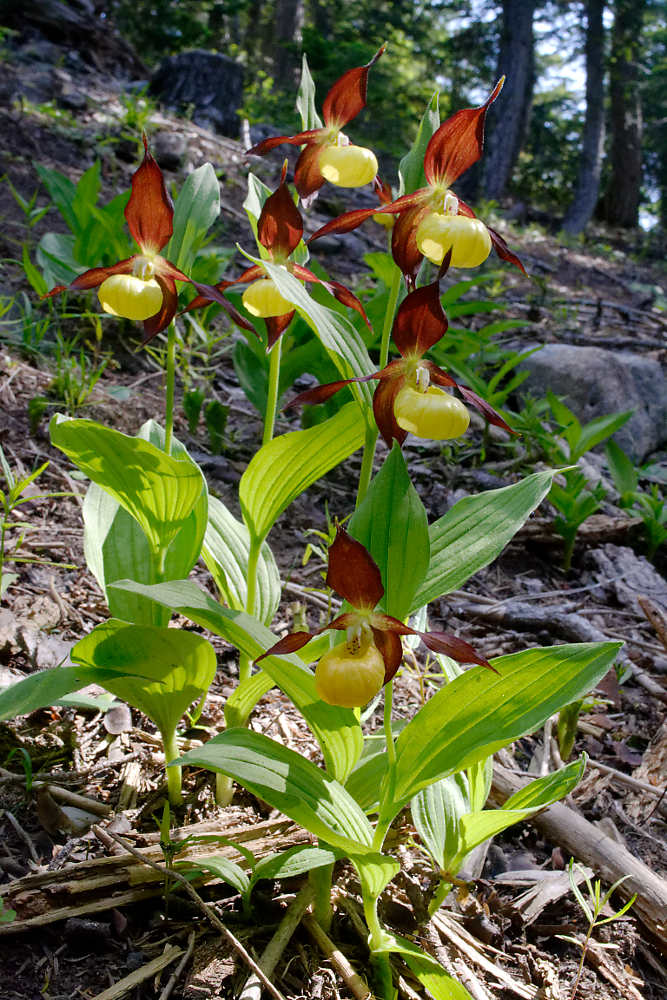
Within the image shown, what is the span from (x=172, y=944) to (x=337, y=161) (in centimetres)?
134

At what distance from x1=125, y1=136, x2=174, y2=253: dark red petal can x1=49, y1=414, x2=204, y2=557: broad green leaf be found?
375mm

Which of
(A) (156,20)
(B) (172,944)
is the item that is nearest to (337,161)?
(B) (172,944)

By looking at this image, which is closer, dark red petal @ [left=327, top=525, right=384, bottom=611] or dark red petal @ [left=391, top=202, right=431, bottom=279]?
dark red petal @ [left=327, top=525, right=384, bottom=611]

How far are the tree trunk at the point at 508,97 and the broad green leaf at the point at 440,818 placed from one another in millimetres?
9998

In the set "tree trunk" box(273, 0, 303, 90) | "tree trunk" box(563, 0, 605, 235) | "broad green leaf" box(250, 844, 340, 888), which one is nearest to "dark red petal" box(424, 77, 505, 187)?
"broad green leaf" box(250, 844, 340, 888)

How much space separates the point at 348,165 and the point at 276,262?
0.21 metres

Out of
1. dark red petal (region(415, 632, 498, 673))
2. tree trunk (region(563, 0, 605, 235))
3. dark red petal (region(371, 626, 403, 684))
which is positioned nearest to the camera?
dark red petal (region(415, 632, 498, 673))

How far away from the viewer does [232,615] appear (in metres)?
0.96

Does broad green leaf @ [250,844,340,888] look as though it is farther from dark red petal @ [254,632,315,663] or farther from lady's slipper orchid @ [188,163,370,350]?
lady's slipper orchid @ [188,163,370,350]

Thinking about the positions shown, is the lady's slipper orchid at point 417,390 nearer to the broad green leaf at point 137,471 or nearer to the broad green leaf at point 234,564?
the broad green leaf at point 137,471

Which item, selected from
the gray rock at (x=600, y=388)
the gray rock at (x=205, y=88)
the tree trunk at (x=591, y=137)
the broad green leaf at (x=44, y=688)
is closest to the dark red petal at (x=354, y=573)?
the broad green leaf at (x=44, y=688)

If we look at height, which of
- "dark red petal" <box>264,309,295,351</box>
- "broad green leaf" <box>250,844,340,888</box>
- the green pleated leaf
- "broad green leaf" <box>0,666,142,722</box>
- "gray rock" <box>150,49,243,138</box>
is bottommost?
"broad green leaf" <box>250,844,340,888</box>

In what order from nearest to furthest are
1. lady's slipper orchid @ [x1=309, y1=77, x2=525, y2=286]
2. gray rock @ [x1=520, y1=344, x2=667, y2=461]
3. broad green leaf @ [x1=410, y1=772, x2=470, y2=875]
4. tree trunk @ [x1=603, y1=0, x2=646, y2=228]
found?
lady's slipper orchid @ [x1=309, y1=77, x2=525, y2=286] → broad green leaf @ [x1=410, y1=772, x2=470, y2=875] → gray rock @ [x1=520, y1=344, x2=667, y2=461] → tree trunk @ [x1=603, y1=0, x2=646, y2=228]

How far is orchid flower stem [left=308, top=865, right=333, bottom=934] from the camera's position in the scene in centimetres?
110
